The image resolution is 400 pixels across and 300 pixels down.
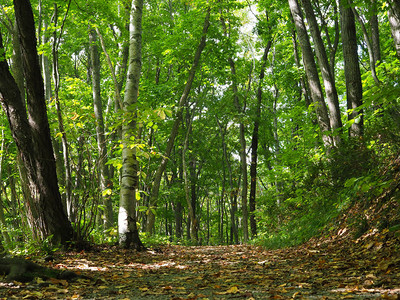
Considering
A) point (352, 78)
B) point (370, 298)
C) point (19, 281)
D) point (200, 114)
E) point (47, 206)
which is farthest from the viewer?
point (200, 114)

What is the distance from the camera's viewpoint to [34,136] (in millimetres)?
6031

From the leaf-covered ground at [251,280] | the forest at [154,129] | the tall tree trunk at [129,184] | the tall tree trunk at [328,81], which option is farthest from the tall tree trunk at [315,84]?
the tall tree trunk at [129,184]

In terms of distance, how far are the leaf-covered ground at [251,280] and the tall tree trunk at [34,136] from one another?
2.37 ft

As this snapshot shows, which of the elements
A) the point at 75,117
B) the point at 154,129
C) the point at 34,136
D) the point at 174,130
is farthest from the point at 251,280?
the point at 174,130

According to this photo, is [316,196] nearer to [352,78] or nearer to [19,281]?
[352,78]

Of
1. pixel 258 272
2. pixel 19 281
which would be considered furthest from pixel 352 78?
pixel 19 281

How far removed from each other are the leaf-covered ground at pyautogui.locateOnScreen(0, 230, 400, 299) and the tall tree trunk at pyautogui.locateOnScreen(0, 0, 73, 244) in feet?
2.37

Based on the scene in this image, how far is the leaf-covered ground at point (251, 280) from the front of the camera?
115 inches

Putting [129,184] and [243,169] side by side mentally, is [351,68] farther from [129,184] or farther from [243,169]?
[243,169]

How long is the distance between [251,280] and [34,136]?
4535 mm

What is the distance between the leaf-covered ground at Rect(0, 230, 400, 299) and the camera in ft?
9.61

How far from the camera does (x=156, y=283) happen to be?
3.92m

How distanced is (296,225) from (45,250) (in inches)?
233

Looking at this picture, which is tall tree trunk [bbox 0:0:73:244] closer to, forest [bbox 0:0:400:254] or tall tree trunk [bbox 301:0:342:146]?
forest [bbox 0:0:400:254]
